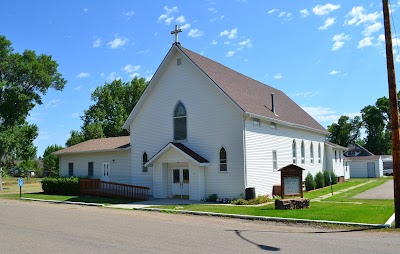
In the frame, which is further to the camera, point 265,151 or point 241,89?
point 241,89

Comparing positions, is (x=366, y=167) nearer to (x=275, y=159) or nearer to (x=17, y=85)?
(x=275, y=159)

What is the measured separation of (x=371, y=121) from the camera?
8556 cm

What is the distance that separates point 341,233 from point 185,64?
16.0m

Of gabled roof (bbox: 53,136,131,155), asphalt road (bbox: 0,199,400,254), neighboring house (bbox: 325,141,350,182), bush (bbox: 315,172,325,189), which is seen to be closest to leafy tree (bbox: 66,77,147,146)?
gabled roof (bbox: 53,136,131,155)

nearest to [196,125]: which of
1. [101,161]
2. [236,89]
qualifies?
[236,89]

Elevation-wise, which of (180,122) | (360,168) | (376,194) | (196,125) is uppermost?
(180,122)

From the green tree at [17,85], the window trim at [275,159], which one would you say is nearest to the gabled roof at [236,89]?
the window trim at [275,159]

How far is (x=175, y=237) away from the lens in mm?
11516

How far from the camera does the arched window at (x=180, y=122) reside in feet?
83.8

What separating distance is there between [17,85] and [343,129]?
67.5 metres

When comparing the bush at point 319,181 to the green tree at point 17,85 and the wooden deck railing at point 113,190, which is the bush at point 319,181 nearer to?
the wooden deck railing at point 113,190

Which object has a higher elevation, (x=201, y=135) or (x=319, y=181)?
(x=201, y=135)

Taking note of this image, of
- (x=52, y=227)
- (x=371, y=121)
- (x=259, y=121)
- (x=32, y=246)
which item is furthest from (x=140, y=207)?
(x=371, y=121)

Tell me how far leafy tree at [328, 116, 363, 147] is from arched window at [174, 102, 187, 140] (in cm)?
6626
